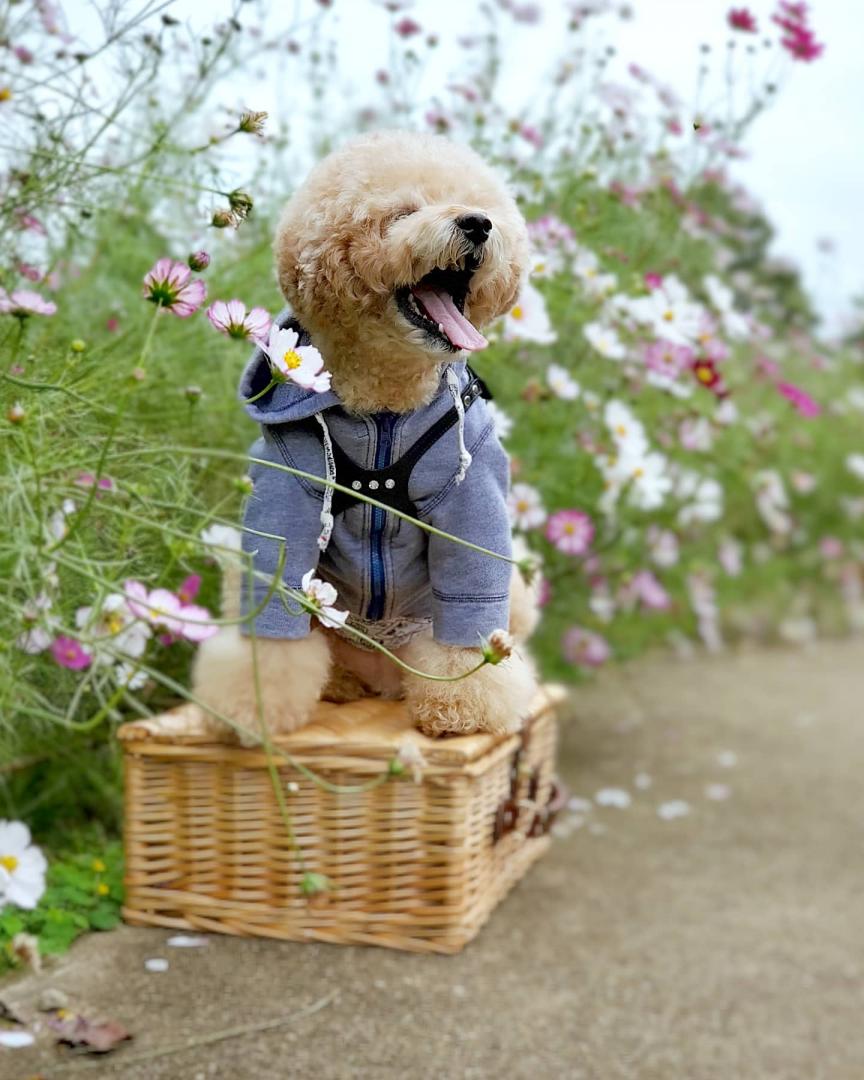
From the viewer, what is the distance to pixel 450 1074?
1.69m

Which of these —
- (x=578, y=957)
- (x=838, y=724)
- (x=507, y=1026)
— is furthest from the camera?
(x=838, y=724)

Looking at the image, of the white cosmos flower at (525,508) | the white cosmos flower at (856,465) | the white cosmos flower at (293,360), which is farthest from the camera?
the white cosmos flower at (856,465)

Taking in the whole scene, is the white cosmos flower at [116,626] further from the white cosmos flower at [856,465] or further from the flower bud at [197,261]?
the white cosmos flower at [856,465]

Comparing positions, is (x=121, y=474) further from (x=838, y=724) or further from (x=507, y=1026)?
(x=838, y=724)

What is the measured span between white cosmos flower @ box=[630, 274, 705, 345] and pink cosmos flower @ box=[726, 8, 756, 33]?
0.55m

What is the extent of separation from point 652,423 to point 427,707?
145cm

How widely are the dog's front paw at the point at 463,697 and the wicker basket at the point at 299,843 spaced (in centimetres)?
3

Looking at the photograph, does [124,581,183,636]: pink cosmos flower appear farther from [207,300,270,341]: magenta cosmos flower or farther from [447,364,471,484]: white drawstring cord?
[447,364,471,484]: white drawstring cord

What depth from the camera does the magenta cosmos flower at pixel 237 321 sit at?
4.84 feet

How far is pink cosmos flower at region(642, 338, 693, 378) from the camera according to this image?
269cm

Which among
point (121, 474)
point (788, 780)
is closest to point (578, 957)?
point (121, 474)

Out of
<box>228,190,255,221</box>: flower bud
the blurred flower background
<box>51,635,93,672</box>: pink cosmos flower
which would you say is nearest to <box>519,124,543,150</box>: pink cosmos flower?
the blurred flower background

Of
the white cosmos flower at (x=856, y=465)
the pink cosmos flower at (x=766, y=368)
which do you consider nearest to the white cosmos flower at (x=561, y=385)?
the pink cosmos flower at (x=766, y=368)

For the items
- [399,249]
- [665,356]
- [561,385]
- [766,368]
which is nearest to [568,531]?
[561,385]
